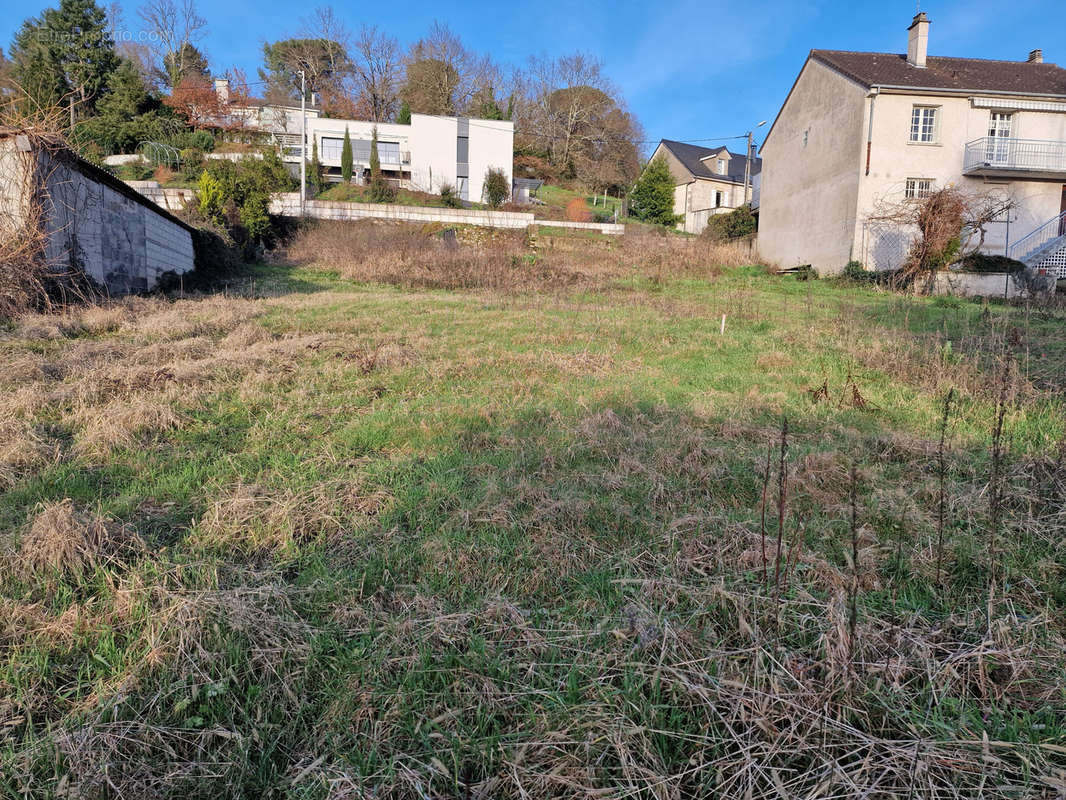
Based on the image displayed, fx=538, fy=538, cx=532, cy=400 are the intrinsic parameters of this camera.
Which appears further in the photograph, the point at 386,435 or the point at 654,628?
the point at 386,435

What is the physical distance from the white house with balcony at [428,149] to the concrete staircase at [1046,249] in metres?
28.3

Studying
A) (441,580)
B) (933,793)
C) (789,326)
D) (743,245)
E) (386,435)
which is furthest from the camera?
(743,245)

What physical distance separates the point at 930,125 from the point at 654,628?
2634cm

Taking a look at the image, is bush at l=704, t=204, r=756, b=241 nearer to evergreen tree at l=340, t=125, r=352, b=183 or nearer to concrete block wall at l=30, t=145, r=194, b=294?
evergreen tree at l=340, t=125, r=352, b=183

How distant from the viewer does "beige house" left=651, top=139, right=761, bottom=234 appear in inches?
1545

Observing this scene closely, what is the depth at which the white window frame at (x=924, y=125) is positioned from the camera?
803 inches

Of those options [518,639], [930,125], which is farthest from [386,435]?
[930,125]

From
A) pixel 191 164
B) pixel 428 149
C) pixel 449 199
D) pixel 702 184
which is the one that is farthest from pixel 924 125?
pixel 191 164

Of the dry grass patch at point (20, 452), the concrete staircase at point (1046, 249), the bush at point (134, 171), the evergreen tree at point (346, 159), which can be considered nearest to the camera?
the dry grass patch at point (20, 452)

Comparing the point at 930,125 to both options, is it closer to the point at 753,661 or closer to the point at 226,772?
the point at 753,661

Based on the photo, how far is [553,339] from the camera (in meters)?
8.97

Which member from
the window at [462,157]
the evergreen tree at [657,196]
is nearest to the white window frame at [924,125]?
the evergreen tree at [657,196]

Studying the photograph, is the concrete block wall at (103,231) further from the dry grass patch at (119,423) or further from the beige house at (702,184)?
the beige house at (702,184)

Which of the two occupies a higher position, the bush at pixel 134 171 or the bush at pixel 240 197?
the bush at pixel 134 171
